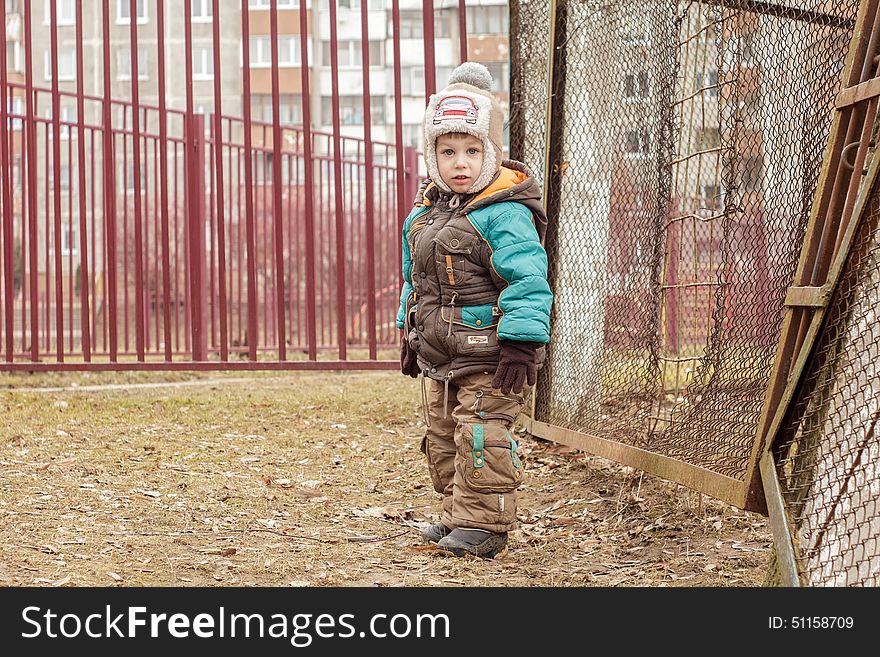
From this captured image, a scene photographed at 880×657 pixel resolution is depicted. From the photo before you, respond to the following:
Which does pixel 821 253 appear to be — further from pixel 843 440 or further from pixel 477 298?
pixel 477 298

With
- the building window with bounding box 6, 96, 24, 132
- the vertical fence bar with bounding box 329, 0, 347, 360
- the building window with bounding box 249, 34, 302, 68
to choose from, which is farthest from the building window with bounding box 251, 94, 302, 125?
the vertical fence bar with bounding box 329, 0, 347, 360

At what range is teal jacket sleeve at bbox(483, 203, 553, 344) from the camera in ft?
11.7

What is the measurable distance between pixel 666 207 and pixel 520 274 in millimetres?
1344

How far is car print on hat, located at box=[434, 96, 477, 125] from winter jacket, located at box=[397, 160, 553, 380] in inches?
9.6

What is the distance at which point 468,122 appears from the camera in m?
3.79

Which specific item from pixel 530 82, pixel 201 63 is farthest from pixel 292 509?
pixel 201 63

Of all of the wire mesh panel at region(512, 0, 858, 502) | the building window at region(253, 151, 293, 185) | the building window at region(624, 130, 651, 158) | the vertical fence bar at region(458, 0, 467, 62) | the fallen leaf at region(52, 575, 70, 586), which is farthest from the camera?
the building window at region(253, 151, 293, 185)

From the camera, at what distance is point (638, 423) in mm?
4715

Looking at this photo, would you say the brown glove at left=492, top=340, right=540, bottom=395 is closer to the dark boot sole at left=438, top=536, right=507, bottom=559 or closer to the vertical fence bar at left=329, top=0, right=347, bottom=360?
the dark boot sole at left=438, top=536, right=507, bottom=559

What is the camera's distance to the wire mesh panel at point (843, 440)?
2.84 meters

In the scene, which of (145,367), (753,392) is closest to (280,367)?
(145,367)

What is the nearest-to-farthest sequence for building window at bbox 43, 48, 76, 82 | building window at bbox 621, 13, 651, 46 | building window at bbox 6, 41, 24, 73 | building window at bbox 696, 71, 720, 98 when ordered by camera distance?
building window at bbox 696, 71, 720, 98 → building window at bbox 621, 13, 651, 46 → building window at bbox 43, 48, 76, 82 → building window at bbox 6, 41, 24, 73

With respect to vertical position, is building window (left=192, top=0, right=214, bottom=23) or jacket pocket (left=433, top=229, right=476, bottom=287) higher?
building window (left=192, top=0, right=214, bottom=23)

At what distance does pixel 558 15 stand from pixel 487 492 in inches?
108
